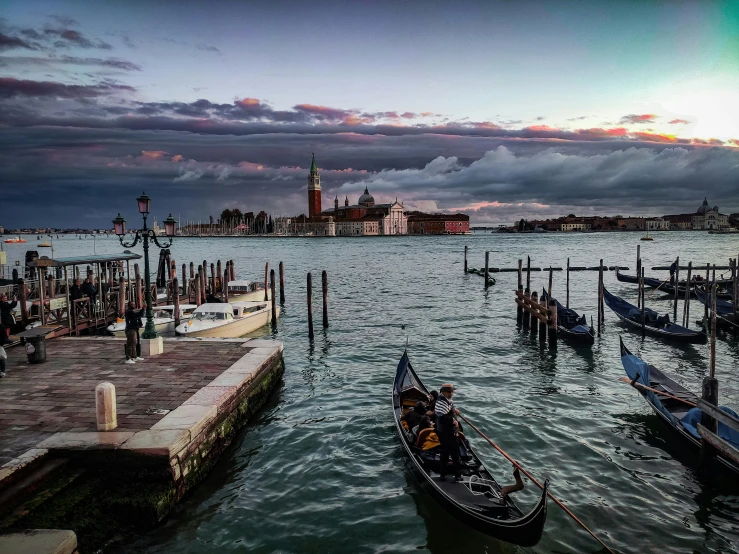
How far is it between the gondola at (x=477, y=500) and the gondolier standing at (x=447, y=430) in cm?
15

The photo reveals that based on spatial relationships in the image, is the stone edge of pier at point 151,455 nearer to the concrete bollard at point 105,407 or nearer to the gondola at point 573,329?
the concrete bollard at point 105,407

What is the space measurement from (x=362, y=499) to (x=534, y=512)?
2.71m

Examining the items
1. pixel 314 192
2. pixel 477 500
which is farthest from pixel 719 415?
pixel 314 192

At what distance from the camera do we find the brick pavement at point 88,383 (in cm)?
668

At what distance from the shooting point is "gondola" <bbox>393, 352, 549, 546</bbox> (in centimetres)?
518

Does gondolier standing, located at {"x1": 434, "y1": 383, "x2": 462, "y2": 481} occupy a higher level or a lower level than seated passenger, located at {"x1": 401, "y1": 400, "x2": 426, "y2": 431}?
higher

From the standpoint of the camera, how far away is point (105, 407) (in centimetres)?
641

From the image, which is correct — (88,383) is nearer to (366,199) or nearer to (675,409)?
(675,409)

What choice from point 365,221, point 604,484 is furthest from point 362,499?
point 365,221

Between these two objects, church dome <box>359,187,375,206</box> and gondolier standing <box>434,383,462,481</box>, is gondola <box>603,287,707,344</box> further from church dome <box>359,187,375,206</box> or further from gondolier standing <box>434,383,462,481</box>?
church dome <box>359,187,375,206</box>

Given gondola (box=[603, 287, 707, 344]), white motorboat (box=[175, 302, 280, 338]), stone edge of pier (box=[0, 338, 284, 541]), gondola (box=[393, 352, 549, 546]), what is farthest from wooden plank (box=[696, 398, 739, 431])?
white motorboat (box=[175, 302, 280, 338])

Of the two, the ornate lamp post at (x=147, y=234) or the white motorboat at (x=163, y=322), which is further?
the white motorboat at (x=163, y=322)

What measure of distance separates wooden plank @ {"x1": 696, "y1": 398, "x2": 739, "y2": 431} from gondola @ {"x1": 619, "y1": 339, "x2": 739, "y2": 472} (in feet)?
3.63

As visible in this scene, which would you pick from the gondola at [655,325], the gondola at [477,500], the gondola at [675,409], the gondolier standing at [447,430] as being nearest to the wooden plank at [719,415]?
the gondola at [675,409]
